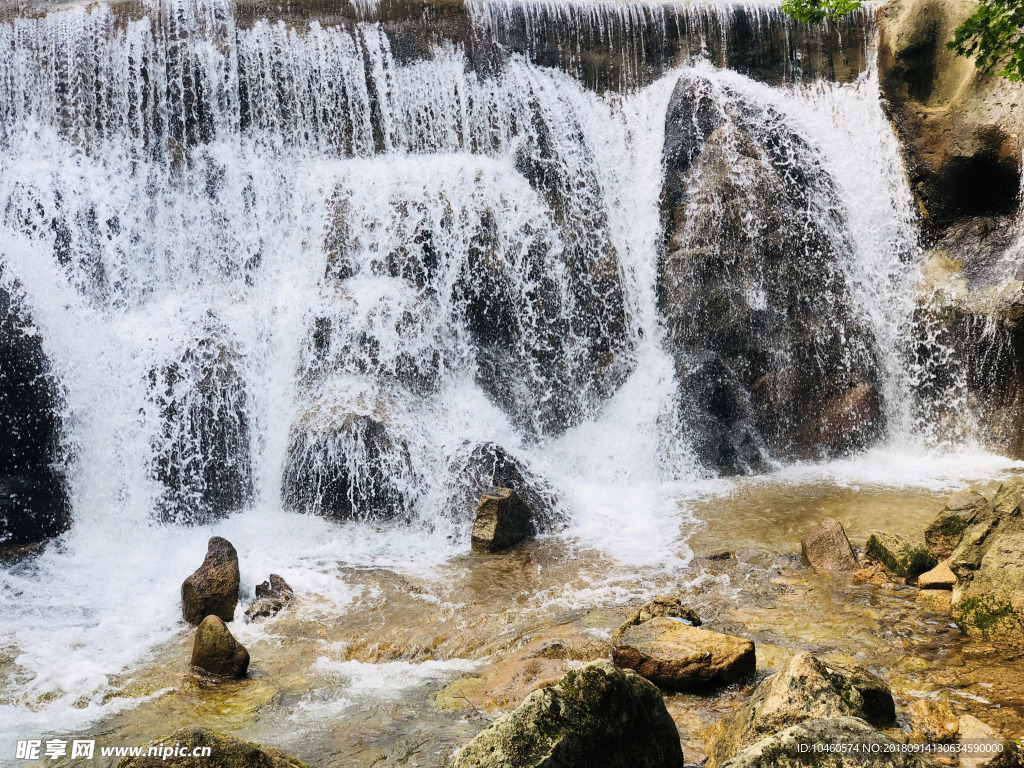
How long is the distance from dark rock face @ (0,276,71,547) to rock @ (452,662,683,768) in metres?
7.58

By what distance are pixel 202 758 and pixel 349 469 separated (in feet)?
20.3

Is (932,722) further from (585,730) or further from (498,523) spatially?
(498,523)

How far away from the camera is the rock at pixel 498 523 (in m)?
8.20

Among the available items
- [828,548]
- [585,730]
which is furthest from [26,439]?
[828,548]

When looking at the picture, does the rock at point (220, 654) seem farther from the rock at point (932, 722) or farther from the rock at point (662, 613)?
the rock at point (932, 722)

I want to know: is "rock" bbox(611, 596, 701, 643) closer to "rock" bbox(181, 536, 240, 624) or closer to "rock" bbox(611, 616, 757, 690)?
"rock" bbox(611, 616, 757, 690)

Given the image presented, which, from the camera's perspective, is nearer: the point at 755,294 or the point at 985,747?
the point at 985,747

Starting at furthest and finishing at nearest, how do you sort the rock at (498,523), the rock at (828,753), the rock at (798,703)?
the rock at (498,523) → the rock at (798,703) → the rock at (828,753)

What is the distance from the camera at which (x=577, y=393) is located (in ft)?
37.3

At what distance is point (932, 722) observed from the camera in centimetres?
412

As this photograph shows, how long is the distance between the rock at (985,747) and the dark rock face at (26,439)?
8.93 m

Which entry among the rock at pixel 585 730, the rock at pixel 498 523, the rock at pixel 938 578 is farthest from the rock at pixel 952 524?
the rock at pixel 585 730

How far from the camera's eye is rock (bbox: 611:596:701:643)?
18.3ft

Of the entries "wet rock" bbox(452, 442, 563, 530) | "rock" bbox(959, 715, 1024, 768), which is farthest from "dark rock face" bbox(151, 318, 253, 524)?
"rock" bbox(959, 715, 1024, 768)
